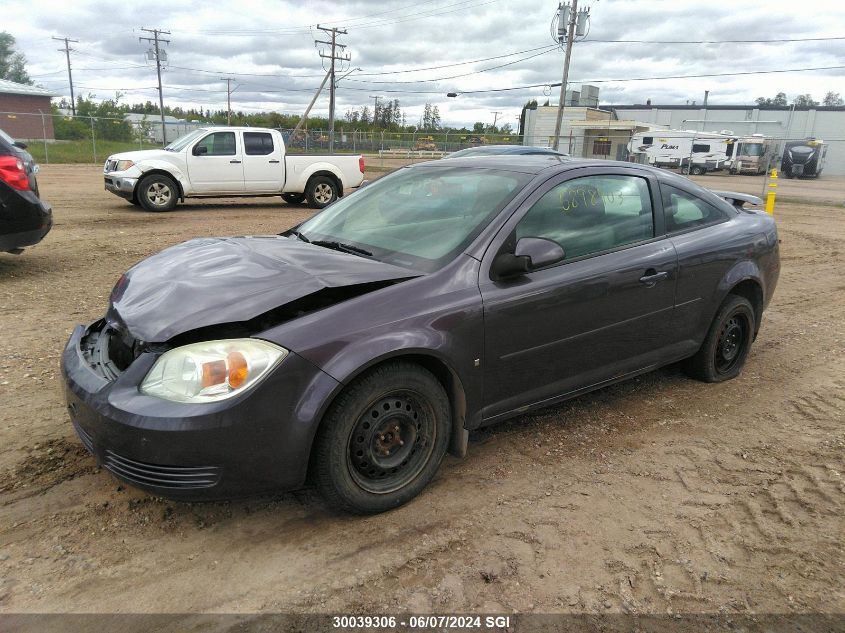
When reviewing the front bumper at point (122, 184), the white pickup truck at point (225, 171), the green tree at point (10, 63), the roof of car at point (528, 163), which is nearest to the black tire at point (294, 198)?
the white pickup truck at point (225, 171)

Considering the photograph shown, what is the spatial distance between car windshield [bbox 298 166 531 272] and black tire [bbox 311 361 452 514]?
0.63m

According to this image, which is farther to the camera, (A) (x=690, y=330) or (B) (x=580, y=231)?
(A) (x=690, y=330)

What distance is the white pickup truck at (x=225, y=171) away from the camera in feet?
42.4

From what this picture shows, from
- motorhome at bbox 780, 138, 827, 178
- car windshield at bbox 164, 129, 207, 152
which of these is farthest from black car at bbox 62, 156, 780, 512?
motorhome at bbox 780, 138, 827, 178

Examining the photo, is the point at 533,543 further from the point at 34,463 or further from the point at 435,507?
the point at 34,463

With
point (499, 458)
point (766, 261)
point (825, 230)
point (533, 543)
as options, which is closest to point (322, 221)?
point (499, 458)

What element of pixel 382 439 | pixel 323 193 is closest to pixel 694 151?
pixel 323 193

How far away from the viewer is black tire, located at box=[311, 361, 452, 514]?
8.66ft

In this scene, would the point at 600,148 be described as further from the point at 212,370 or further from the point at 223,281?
the point at 212,370

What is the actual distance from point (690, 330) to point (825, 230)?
12.3m

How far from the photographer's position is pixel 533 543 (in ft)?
8.97

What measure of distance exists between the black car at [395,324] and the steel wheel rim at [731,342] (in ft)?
0.59

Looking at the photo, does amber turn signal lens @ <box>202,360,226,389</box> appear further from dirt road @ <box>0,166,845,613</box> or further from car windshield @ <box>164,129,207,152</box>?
car windshield @ <box>164,129,207,152</box>

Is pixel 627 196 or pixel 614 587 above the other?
pixel 627 196
